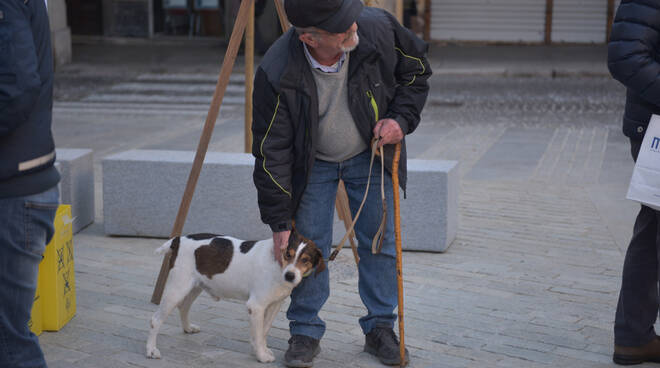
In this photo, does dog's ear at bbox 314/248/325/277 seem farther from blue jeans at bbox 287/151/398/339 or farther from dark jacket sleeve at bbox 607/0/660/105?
dark jacket sleeve at bbox 607/0/660/105

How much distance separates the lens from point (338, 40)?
11.4 ft

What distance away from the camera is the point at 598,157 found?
9312mm

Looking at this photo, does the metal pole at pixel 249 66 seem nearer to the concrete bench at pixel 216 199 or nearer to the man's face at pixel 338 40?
the concrete bench at pixel 216 199

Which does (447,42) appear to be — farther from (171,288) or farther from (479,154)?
(171,288)

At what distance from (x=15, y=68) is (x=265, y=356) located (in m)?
1.99

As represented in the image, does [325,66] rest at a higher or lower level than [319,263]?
higher

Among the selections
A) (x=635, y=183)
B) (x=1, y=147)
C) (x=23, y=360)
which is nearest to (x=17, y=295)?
(x=23, y=360)

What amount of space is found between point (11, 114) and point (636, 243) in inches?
109

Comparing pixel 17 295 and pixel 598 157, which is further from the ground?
pixel 17 295

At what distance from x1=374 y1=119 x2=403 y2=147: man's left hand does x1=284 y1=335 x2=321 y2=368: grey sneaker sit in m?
1.00

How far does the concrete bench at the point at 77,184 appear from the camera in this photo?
625cm

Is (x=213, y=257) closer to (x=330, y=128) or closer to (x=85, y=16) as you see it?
(x=330, y=128)

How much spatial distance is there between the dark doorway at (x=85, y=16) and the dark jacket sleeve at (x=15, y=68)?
2171cm

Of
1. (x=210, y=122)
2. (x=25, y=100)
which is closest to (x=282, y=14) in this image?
(x=210, y=122)
